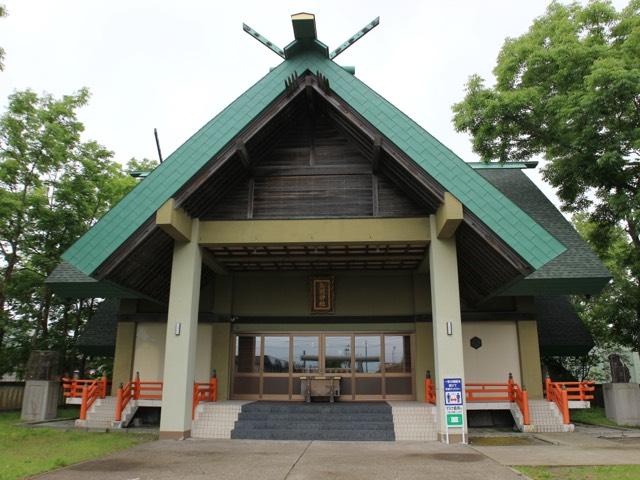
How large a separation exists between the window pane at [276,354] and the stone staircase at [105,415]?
3.78 meters

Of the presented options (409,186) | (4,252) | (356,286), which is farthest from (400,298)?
(4,252)

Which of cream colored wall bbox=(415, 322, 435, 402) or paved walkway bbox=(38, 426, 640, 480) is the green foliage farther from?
cream colored wall bbox=(415, 322, 435, 402)

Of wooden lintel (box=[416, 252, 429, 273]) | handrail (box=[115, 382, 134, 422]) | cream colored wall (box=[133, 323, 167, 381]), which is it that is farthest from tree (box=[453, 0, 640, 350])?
handrail (box=[115, 382, 134, 422])

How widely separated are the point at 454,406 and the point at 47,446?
766 centimetres

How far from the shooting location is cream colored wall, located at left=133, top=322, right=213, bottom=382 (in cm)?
1395

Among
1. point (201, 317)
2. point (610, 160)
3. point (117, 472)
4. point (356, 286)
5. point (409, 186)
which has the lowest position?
point (117, 472)

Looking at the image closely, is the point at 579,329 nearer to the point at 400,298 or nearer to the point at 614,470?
the point at 400,298

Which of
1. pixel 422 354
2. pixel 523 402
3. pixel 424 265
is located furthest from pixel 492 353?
pixel 424 265

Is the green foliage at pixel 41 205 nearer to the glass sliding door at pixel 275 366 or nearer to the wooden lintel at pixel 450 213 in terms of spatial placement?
the glass sliding door at pixel 275 366

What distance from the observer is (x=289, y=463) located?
7074 mm

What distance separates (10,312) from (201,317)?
1085 centimetres

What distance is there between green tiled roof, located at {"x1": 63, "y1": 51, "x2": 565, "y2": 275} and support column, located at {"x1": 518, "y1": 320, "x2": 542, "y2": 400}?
18.9 feet

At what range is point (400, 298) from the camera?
1447 cm

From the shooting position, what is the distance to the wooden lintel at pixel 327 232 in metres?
10.4
